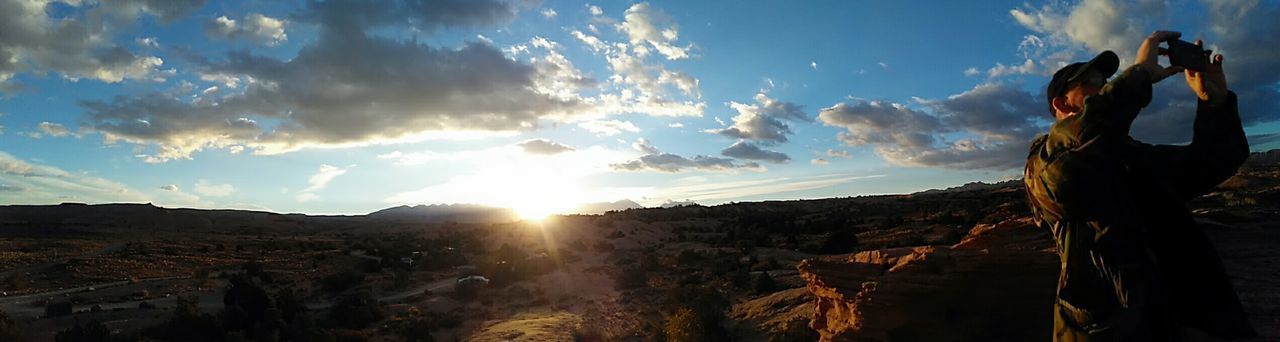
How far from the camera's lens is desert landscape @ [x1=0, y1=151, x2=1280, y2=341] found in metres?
8.34

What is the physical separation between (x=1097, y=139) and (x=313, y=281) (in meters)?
29.8

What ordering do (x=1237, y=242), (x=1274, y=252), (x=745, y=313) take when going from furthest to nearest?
(x=745, y=313), (x=1237, y=242), (x=1274, y=252)

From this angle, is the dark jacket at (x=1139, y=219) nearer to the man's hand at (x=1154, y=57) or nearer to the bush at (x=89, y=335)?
the man's hand at (x=1154, y=57)

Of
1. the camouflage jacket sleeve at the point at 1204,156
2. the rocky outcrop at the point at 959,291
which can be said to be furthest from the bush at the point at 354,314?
the camouflage jacket sleeve at the point at 1204,156

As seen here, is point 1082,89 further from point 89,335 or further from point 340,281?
point 340,281

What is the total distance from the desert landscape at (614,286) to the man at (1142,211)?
523 cm

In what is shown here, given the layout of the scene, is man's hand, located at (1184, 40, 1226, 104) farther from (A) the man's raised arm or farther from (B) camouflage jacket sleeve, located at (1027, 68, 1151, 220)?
(B) camouflage jacket sleeve, located at (1027, 68, 1151, 220)

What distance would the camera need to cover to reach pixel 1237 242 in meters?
10.6

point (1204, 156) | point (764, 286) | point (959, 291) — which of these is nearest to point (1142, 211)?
point (1204, 156)

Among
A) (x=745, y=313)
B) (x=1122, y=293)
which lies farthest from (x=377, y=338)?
(x=1122, y=293)

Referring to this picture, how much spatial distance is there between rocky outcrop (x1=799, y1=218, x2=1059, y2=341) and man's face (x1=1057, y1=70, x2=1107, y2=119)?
6.16 metres

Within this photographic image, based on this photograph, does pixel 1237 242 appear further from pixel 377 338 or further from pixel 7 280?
Answer: pixel 7 280

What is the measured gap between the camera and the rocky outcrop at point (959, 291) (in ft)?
26.4

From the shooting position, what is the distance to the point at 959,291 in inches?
324
